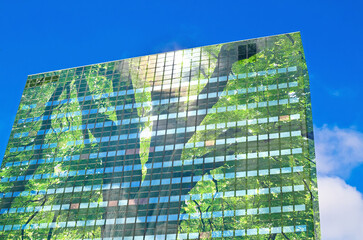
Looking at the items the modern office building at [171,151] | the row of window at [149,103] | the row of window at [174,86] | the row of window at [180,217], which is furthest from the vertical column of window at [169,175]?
the row of window at [174,86]

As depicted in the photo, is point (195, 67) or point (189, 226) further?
point (195, 67)

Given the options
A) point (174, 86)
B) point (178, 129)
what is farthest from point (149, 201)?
point (174, 86)

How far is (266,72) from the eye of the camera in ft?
431

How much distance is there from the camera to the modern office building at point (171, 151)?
116500 mm

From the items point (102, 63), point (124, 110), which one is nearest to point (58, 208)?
point (124, 110)

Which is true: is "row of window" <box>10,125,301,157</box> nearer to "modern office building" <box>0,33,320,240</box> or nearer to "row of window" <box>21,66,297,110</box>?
"modern office building" <box>0,33,320,240</box>

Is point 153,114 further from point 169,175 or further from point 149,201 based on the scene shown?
point 149,201

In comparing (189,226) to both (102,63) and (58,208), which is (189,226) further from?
(102,63)

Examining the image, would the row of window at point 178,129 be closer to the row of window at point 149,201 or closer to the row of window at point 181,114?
the row of window at point 181,114

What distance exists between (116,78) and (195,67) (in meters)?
20.1

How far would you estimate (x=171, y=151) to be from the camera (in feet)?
424

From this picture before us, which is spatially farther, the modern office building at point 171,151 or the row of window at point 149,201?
the row of window at point 149,201

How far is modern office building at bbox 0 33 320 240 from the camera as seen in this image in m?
116

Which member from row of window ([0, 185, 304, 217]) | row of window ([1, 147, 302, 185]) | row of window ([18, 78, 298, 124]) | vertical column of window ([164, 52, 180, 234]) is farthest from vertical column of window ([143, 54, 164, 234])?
row of window ([1, 147, 302, 185])
